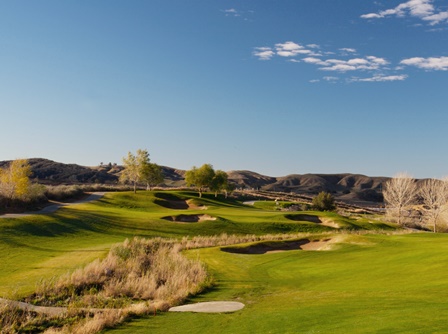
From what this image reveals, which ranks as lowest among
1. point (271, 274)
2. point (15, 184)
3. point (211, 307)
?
point (271, 274)

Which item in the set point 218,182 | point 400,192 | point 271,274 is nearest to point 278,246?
point 271,274

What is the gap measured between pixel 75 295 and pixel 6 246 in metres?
14.6

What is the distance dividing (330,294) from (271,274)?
6787 millimetres

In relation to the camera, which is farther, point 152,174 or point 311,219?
point 152,174

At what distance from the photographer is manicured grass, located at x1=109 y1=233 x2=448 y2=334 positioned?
417 inches

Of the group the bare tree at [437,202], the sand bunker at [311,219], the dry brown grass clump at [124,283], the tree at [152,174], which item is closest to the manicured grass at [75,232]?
the dry brown grass clump at [124,283]

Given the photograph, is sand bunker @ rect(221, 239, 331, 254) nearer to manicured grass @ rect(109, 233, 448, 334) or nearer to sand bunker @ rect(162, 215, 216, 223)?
manicured grass @ rect(109, 233, 448, 334)

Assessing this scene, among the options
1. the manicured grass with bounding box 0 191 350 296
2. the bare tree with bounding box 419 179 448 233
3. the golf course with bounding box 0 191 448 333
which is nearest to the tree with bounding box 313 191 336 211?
the bare tree with bounding box 419 179 448 233

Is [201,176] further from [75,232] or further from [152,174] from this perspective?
[75,232]

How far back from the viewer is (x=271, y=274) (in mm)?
21766

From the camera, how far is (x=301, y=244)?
35.5 m

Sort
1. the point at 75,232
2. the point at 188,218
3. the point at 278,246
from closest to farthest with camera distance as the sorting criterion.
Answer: the point at 278,246 < the point at 75,232 < the point at 188,218

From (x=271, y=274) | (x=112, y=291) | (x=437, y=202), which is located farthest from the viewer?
(x=437, y=202)

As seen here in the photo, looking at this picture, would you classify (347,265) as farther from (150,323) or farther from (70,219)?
(70,219)
